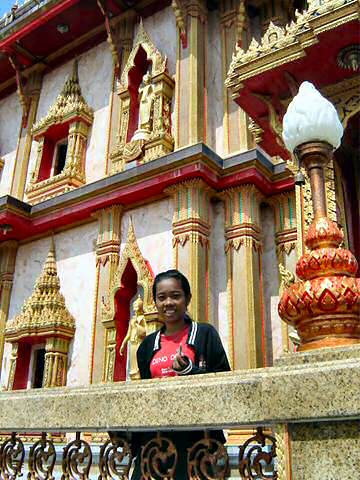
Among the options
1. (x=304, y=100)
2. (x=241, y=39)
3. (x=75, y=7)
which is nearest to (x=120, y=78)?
(x=75, y=7)

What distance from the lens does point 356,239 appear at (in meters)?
6.21

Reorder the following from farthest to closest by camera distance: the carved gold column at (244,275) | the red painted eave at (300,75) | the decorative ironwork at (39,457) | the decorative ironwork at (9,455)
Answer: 1. the carved gold column at (244,275)
2. the red painted eave at (300,75)
3. the decorative ironwork at (9,455)
4. the decorative ironwork at (39,457)

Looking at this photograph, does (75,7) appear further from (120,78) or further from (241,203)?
(241,203)

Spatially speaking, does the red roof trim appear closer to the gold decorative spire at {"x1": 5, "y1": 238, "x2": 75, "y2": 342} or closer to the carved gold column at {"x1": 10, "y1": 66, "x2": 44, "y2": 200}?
Answer: the carved gold column at {"x1": 10, "y1": 66, "x2": 44, "y2": 200}

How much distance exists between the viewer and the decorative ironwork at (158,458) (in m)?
2.49

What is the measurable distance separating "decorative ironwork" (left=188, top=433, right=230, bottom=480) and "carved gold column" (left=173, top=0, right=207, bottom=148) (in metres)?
7.80

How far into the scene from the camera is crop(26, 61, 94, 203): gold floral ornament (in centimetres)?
1166

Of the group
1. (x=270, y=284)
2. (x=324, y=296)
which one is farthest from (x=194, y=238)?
(x=324, y=296)

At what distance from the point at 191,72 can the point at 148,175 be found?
2299mm

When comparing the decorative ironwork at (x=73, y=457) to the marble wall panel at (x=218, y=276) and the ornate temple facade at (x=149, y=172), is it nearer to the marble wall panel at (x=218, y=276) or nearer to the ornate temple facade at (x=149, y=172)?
the ornate temple facade at (x=149, y=172)

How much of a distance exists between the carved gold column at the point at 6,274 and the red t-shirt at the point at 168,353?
9067 millimetres

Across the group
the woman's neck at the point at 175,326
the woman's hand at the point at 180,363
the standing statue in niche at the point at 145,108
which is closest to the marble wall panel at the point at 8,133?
the standing statue in niche at the point at 145,108

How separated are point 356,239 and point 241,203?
10.2 ft

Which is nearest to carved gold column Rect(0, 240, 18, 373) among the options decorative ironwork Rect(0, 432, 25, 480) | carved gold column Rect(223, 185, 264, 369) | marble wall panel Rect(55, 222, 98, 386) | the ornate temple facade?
the ornate temple facade
